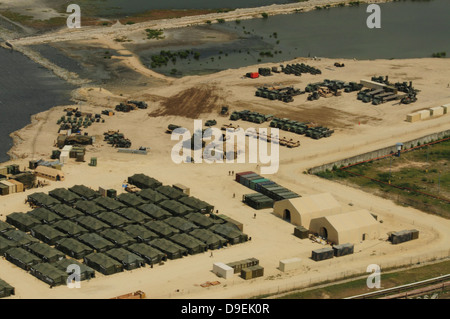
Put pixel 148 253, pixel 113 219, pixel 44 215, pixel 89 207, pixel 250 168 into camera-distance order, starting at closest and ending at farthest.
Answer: pixel 148 253 < pixel 113 219 < pixel 44 215 < pixel 89 207 < pixel 250 168

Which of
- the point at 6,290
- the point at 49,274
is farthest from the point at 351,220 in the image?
the point at 6,290

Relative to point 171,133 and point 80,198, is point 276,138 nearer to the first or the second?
point 171,133

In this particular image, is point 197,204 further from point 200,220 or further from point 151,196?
point 151,196

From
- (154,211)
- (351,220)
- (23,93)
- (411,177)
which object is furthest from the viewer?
(23,93)

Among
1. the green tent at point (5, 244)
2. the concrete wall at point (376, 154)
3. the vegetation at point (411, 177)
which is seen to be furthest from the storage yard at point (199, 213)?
the vegetation at point (411, 177)

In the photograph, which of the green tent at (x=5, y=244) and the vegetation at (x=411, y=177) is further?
the vegetation at (x=411, y=177)

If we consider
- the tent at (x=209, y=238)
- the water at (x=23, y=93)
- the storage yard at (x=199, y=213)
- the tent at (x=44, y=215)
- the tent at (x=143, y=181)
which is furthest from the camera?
the water at (x=23, y=93)

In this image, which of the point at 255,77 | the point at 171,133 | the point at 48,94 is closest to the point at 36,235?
the point at 171,133

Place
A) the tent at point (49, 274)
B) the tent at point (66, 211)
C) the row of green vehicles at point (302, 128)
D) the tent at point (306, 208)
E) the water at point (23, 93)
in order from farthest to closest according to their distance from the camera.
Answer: the water at point (23, 93), the row of green vehicles at point (302, 128), the tent at point (66, 211), the tent at point (306, 208), the tent at point (49, 274)

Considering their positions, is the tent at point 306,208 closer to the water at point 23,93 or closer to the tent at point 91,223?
the tent at point 91,223
